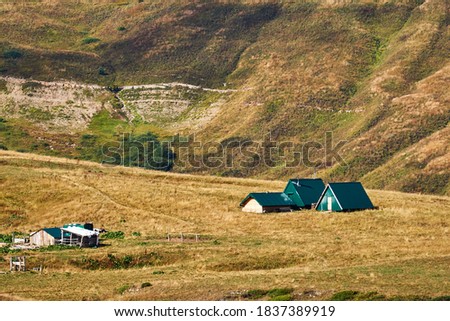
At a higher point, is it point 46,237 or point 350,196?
point 350,196

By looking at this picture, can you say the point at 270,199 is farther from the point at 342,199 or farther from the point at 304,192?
the point at 342,199

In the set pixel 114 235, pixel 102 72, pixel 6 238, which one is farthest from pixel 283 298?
pixel 102 72

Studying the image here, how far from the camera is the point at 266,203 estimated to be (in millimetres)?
81000

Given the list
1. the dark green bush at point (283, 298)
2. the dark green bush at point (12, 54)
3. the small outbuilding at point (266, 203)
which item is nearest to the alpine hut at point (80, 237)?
the small outbuilding at point (266, 203)

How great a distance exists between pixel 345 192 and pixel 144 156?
6731cm

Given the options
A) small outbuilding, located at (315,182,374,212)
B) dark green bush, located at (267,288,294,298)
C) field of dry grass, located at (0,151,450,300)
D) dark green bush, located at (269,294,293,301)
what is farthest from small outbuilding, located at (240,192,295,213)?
dark green bush, located at (269,294,293,301)

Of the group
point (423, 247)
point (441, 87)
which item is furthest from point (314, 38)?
point (423, 247)

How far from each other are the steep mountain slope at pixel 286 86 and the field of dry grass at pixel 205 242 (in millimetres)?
37931

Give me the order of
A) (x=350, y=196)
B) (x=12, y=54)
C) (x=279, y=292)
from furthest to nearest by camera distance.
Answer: (x=12, y=54)
(x=350, y=196)
(x=279, y=292)

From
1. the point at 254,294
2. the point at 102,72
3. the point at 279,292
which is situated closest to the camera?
the point at 279,292

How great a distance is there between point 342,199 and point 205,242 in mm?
18089

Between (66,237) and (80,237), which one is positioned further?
(66,237)

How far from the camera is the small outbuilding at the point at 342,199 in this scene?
78.6 m

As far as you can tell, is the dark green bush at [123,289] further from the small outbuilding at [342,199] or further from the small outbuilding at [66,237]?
the small outbuilding at [342,199]
